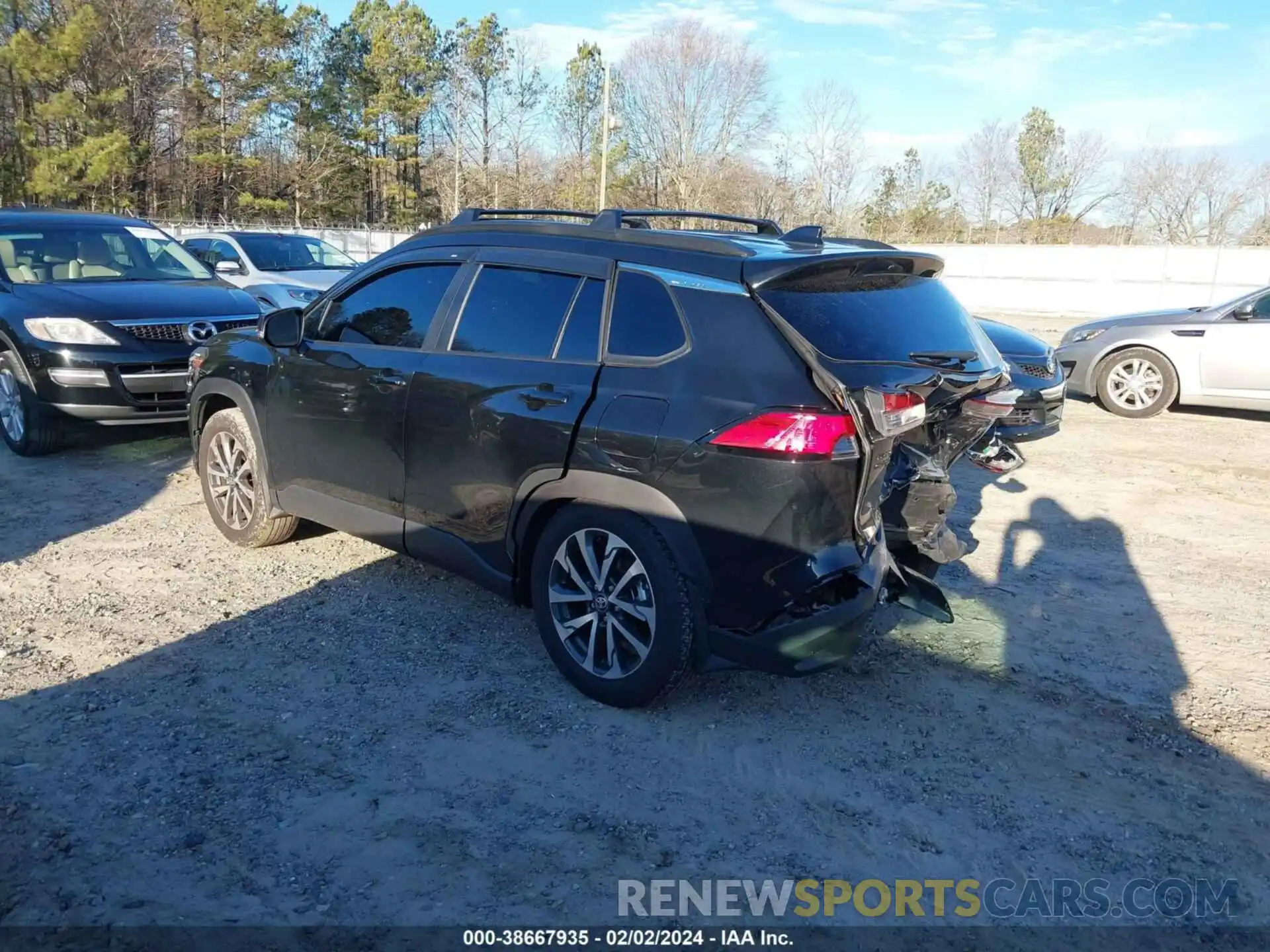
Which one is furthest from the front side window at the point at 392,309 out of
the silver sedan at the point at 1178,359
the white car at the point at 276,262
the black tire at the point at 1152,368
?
the black tire at the point at 1152,368

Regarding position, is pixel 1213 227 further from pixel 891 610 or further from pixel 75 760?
pixel 75 760

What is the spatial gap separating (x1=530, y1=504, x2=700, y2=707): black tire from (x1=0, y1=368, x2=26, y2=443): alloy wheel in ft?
18.6

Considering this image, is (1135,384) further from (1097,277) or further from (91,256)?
(1097,277)

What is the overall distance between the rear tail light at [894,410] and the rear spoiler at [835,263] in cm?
56

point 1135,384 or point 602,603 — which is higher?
point 1135,384

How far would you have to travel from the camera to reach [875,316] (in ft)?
13.0

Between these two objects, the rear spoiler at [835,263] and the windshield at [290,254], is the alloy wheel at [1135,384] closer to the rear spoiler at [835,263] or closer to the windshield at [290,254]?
the rear spoiler at [835,263]

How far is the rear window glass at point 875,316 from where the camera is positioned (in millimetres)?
3693

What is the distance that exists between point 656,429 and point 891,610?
198cm

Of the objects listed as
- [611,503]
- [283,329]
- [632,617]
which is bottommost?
[632,617]

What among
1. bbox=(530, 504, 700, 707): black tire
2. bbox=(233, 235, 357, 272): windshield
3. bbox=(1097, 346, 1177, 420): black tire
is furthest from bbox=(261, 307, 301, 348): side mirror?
bbox=(1097, 346, 1177, 420): black tire

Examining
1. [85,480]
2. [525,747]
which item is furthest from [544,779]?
[85,480]

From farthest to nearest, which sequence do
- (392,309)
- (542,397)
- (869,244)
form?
1. (392,309)
2. (869,244)
3. (542,397)

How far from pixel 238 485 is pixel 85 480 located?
2.29 meters
